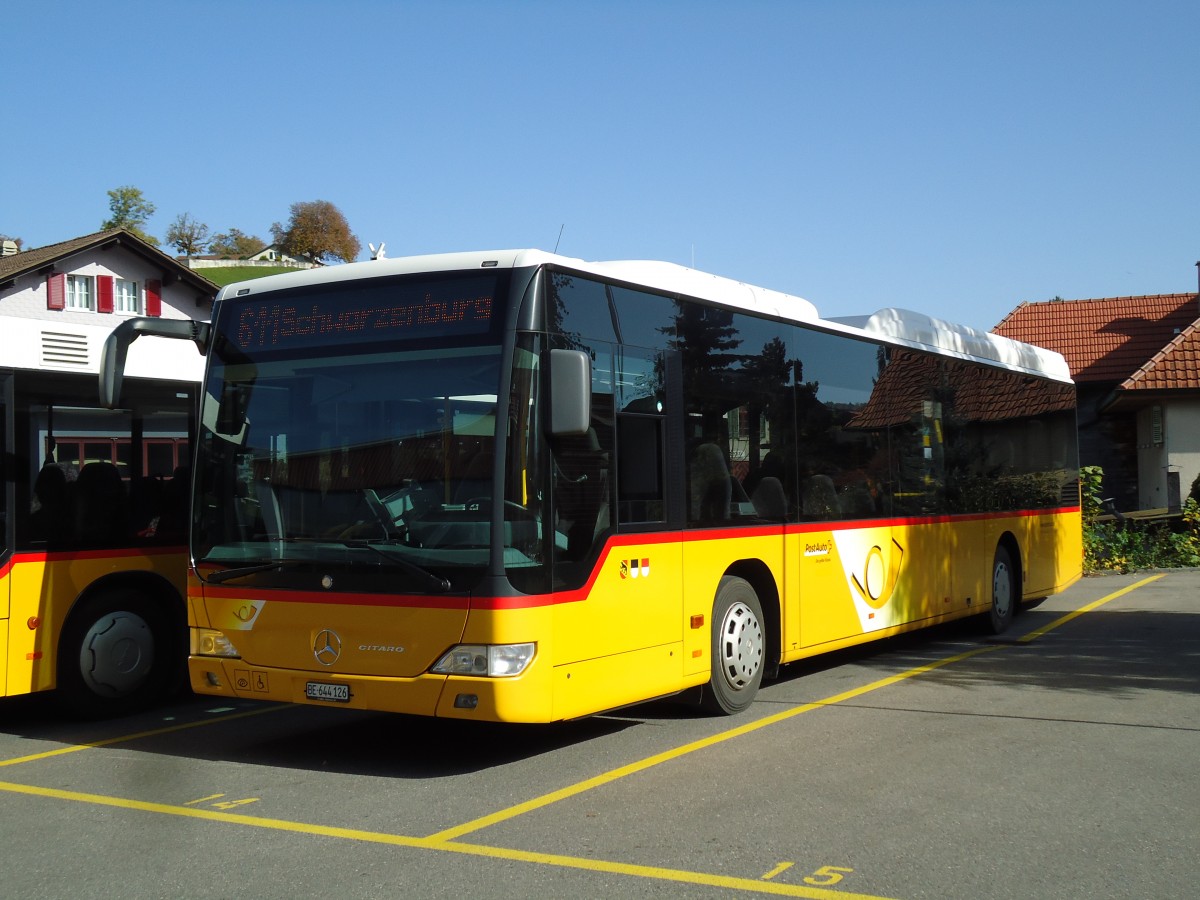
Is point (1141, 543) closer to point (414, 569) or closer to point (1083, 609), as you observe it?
point (1083, 609)

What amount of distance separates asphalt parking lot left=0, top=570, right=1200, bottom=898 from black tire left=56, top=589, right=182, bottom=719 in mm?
279

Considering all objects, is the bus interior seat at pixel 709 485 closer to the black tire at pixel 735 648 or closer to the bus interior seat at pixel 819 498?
the black tire at pixel 735 648

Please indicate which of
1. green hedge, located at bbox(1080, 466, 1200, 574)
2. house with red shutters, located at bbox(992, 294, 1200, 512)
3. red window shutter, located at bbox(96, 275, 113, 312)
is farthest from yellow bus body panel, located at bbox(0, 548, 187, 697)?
red window shutter, located at bbox(96, 275, 113, 312)

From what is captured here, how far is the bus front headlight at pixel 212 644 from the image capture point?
8.15 m

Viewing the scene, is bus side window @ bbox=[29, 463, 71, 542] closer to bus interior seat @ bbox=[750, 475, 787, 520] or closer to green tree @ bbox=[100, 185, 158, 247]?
bus interior seat @ bbox=[750, 475, 787, 520]

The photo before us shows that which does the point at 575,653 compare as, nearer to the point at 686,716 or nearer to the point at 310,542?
the point at 310,542

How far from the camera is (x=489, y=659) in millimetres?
Answer: 7191

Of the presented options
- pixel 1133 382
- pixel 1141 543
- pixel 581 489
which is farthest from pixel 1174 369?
pixel 581 489

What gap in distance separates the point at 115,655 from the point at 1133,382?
3081 cm

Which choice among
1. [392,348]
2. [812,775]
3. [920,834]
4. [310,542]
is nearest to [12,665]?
[310,542]

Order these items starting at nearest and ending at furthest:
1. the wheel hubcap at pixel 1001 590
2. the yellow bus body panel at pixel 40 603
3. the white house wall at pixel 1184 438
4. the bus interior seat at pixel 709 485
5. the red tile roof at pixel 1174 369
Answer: the bus interior seat at pixel 709 485 → the yellow bus body panel at pixel 40 603 → the wheel hubcap at pixel 1001 590 → the red tile roof at pixel 1174 369 → the white house wall at pixel 1184 438

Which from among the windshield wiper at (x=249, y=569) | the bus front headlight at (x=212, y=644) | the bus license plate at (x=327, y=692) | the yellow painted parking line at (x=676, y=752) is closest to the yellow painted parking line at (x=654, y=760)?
the yellow painted parking line at (x=676, y=752)

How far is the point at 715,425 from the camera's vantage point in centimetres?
933

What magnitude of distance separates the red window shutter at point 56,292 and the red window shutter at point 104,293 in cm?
110
